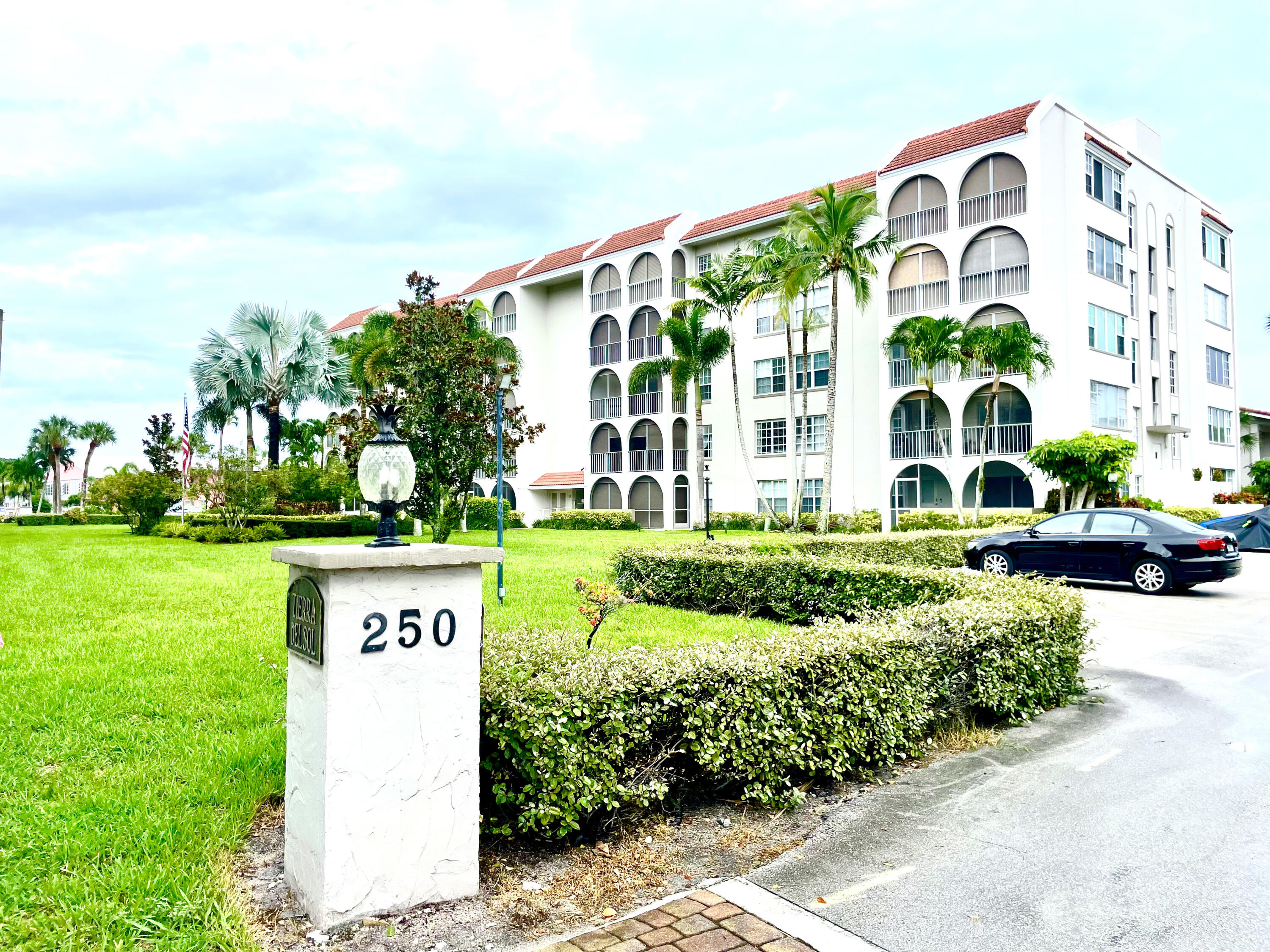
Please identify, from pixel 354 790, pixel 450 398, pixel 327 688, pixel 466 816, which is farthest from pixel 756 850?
pixel 450 398

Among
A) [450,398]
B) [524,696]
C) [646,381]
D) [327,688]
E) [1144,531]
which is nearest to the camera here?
[327,688]

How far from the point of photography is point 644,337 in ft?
138

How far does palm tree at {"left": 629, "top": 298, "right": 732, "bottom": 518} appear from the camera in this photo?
3381 cm

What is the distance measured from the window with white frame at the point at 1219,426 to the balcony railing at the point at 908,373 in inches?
660

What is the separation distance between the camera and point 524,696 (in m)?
4.13

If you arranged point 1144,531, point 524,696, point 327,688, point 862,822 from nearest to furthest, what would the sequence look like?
point 327,688 → point 524,696 → point 862,822 → point 1144,531

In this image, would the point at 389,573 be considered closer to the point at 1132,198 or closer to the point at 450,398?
the point at 450,398

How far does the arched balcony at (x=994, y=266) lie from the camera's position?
2998 cm

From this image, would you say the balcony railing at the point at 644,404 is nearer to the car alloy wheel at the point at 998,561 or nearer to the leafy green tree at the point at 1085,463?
the leafy green tree at the point at 1085,463

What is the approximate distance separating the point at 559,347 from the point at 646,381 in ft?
26.9

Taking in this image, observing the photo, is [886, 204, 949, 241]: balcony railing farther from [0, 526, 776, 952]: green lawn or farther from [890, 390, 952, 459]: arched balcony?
[0, 526, 776, 952]: green lawn

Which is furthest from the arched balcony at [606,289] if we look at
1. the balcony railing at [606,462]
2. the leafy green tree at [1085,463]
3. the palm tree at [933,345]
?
the leafy green tree at [1085,463]

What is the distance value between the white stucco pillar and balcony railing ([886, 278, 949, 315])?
103 ft

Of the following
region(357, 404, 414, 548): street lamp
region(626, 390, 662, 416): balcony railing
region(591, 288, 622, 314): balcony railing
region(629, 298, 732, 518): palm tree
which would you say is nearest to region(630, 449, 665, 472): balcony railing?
region(626, 390, 662, 416): balcony railing
